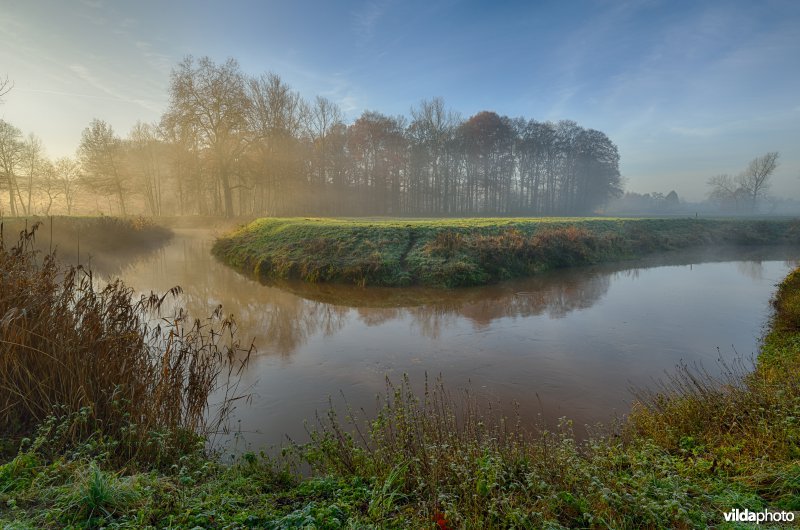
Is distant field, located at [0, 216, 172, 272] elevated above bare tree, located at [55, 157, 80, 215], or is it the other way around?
bare tree, located at [55, 157, 80, 215]

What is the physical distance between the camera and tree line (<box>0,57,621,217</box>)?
32.8 metres

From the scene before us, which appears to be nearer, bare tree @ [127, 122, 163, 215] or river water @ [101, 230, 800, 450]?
river water @ [101, 230, 800, 450]

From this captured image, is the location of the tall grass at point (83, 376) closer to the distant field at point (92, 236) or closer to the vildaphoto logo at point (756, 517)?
the vildaphoto logo at point (756, 517)

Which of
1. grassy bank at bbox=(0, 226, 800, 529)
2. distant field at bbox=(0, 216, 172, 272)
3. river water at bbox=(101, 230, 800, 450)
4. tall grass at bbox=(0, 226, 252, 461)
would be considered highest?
distant field at bbox=(0, 216, 172, 272)

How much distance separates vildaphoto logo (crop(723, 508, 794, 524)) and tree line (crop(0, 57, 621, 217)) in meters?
35.2

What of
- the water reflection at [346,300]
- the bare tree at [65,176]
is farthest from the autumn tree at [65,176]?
the water reflection at [346,300]

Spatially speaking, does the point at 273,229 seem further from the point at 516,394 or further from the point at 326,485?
the point at 326,485

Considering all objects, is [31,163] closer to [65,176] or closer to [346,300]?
[65,176]

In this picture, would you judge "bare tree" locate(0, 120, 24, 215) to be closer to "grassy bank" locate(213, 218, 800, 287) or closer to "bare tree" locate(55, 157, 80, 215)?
"bare tree" locate(55, 157, 80, 215)

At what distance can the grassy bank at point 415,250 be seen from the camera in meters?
16.0

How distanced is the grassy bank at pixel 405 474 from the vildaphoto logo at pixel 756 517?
0.25 feet

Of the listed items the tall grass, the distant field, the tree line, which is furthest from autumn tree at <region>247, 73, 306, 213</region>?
the tall grass

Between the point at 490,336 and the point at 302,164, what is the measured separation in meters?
33.5

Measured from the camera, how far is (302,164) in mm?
38688
